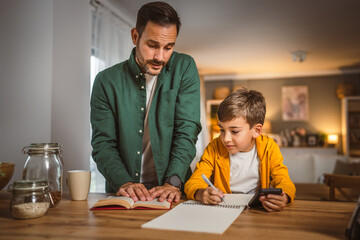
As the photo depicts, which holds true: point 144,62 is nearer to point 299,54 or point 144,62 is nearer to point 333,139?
point 299,54

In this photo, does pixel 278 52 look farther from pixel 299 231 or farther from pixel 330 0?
pixel 299 231

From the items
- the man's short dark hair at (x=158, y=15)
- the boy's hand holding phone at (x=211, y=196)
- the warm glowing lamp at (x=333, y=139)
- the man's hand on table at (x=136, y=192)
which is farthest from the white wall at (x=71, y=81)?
the warm glowing lamp at (x=333, y=139)

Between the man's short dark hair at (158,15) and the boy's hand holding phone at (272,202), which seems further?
the man's short dark hair at (158,15)

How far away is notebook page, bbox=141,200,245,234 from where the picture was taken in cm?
79

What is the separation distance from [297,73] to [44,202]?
8.03 meters

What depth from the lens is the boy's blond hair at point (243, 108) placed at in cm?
139

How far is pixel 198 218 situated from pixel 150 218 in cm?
14

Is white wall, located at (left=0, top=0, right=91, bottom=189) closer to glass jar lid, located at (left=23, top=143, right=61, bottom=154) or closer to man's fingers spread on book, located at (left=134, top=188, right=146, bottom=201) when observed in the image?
glass jar lid, located at (left=23, top=143, right=61, bottom=154)

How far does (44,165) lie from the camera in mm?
1104

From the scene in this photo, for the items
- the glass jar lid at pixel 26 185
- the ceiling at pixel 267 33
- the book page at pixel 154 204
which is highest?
the ceiling at pixel 267 33

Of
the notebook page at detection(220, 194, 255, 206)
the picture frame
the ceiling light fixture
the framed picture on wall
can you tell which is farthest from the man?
the framed picture on wall

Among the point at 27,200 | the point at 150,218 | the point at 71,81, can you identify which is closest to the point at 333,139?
the point at 71,81

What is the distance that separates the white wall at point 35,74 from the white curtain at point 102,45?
911 millimetres

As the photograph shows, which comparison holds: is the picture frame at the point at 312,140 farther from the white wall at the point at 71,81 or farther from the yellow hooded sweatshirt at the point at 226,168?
the yellow hooded sweatshirt at the point at 226,168
